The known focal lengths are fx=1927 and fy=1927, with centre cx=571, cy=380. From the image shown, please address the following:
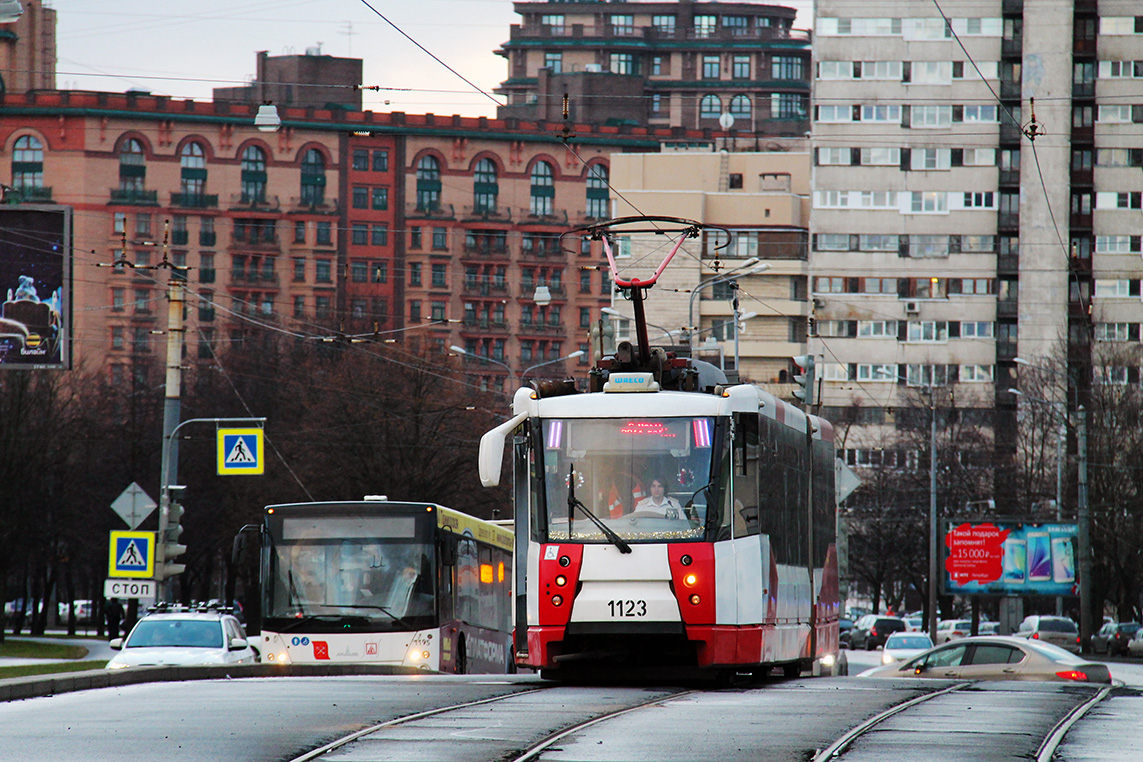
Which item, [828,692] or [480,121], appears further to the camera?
[480,121]

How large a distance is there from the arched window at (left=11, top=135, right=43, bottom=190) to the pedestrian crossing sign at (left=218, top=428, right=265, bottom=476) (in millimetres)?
88115

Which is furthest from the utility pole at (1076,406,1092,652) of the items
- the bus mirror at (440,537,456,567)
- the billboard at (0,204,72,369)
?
the billboard at (0,204,72,369)

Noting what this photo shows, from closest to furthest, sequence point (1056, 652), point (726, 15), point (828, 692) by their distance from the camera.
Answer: point (828, 692) → point (1056, 652) → point (726, 15)

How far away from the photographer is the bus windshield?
1033 inches

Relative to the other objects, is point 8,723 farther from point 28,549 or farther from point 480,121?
point 480,121

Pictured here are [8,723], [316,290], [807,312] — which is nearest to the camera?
[8,723]

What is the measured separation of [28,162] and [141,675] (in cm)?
10614

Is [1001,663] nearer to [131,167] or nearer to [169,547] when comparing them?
[169,547]

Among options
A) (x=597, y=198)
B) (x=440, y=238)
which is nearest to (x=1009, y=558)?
(x=440, y=238)

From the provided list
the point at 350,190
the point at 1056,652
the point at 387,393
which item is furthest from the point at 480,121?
the point at 1056,652

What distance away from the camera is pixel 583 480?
17.0m

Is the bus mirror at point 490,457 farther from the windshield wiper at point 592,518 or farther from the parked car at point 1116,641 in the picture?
the parked car at point 1116,641

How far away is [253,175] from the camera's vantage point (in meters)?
123

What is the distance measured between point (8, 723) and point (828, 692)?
23.0ft
